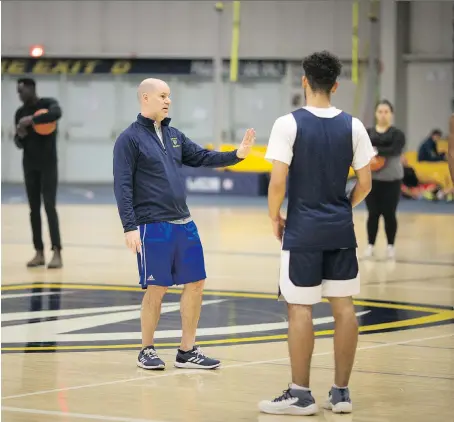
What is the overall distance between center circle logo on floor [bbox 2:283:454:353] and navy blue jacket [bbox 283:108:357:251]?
2.41 meters

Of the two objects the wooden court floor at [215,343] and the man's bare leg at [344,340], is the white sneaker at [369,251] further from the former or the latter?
the man's bare leg at [344,340]

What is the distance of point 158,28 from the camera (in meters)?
37.4

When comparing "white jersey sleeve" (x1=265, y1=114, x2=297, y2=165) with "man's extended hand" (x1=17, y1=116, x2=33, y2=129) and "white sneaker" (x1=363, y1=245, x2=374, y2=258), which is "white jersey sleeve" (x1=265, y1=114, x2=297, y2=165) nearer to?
"man's extended hand" (x1=17, y1=116, x2=33, y2=129)

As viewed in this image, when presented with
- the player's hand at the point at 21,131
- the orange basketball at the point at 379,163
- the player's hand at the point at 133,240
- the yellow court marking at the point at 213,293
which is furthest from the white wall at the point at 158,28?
the player's hand at the point at 133,240

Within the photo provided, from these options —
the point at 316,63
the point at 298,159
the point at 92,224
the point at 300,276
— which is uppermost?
the point at 316,63

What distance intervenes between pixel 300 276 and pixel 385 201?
846 cm

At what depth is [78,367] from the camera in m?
8.01

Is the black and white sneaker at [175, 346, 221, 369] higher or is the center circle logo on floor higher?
the black and white sneaker at [175, 346, 221, 369]

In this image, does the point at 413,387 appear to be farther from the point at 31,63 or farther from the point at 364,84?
the point at 31,63

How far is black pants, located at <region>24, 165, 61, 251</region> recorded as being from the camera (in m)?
14.0

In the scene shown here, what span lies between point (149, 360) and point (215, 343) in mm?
1143

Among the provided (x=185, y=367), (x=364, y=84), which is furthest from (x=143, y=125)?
(x=364, y=84)

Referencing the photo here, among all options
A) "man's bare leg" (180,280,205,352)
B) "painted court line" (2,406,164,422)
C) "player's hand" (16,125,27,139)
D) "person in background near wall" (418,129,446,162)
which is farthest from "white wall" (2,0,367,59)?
"painted court line" (2,406,164,422)

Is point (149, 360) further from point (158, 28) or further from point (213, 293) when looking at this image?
point (158, 28)
